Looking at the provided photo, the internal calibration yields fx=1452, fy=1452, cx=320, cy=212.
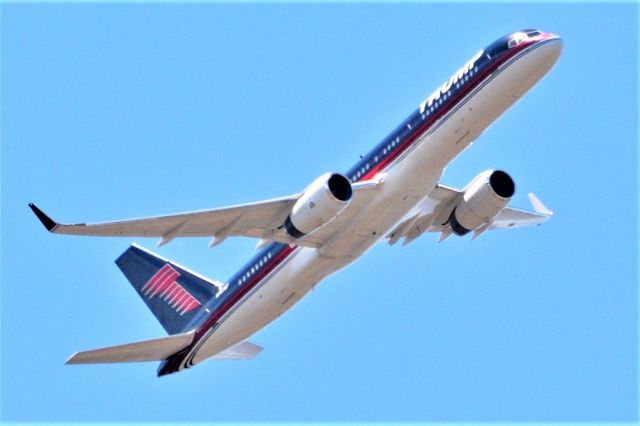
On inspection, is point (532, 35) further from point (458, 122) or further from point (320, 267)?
point (320, 267)

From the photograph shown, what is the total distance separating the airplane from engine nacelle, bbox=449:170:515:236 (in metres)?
0.03

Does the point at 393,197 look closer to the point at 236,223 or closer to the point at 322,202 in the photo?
the point at 322,202

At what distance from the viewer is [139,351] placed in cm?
4312

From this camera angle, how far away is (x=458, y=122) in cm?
3866

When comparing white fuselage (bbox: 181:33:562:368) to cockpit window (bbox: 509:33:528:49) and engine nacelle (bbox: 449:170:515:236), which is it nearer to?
cockpit window (bbox: 509:33:528:49)

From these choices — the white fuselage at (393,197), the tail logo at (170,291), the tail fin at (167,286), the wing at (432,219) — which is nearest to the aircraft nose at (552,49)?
the white fuselage at (393,197)

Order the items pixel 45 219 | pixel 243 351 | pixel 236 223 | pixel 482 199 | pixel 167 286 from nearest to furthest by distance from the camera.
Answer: pixel 45 219 < pixel 236 223 < pixel 482 199 < pixel 243 351 < pixel 167 286

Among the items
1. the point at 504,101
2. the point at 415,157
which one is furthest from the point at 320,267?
the point at 504,101

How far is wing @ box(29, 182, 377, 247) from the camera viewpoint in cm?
3869

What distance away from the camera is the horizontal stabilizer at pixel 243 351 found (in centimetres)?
4491

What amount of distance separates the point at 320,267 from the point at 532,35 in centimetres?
894

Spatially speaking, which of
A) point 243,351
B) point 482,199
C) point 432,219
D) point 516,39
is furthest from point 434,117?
point 243,351

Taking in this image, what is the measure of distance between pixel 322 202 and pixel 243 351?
838cm

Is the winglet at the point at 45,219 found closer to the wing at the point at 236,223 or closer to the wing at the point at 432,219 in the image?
the wing at the point at 236,223
